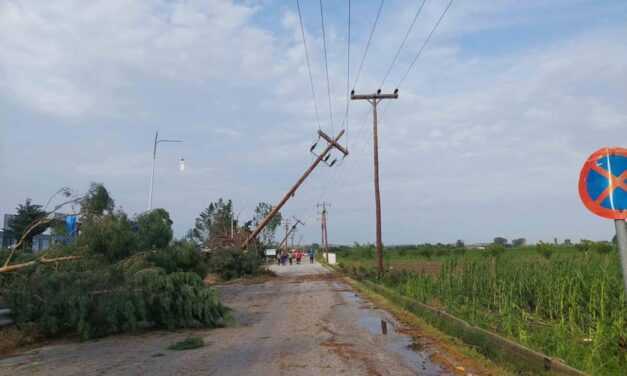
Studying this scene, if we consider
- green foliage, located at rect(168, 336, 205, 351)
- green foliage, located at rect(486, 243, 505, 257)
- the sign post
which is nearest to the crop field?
the sign post

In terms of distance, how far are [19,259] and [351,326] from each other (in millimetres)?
7502

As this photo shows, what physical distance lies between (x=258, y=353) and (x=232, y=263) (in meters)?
28.5

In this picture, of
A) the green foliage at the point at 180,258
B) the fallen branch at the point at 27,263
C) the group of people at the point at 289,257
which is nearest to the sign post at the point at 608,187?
the fallen branch at the point at 27,263

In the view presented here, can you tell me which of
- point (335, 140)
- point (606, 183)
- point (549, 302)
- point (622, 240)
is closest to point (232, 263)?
point (335, 140)

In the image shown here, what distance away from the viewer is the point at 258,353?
361 inches

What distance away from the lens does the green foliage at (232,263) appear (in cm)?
3678

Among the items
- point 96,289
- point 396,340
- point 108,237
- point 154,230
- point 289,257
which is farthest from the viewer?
point 289,257

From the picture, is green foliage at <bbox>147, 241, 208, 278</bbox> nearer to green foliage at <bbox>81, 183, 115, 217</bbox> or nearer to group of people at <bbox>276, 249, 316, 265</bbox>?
green foliage at <bbox>81, 183, 115, 217</bbox>

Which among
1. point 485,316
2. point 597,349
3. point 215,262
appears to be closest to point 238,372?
point 597,349

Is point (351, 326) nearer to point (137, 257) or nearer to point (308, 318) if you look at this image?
point (308, 318)

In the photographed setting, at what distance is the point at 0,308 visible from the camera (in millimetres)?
11484

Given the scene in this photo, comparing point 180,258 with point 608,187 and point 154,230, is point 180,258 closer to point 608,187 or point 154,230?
point 154,230

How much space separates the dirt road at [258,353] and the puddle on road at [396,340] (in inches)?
0.6

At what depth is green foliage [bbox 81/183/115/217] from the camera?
13.6 m
